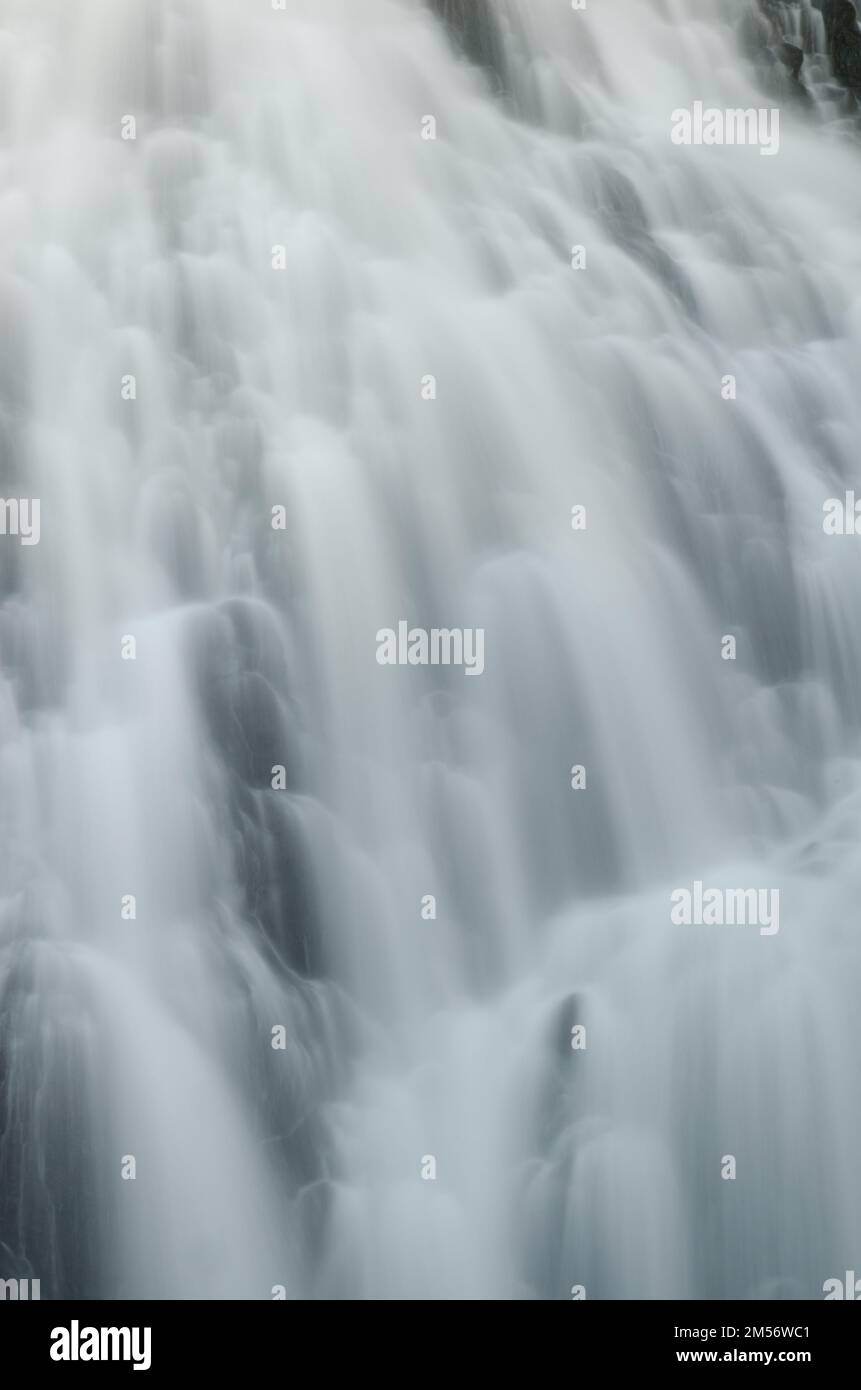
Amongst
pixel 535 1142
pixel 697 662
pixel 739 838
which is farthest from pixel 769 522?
pixel 535 1142

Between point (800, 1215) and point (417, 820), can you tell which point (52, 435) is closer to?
point (417, 820)

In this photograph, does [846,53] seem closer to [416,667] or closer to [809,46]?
[809,46]

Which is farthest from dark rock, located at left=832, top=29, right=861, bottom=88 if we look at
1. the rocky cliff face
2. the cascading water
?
the cascading water

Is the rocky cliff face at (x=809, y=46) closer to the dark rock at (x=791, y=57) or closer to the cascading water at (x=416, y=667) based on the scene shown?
the dark rock at (x=791, y=57)

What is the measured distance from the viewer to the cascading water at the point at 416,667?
2.83 meters

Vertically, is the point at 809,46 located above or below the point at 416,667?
above

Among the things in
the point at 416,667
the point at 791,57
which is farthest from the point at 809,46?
the point at 416,667

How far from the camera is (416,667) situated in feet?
9.63

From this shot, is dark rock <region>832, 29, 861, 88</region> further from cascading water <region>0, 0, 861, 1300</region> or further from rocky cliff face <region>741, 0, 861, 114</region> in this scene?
cascading water <region>0, 0, 861, 1300</region>

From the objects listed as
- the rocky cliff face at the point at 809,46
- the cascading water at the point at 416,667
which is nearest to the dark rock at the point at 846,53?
the rocky cliff face at the point at 809,46

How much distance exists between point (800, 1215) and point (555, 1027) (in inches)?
25.6

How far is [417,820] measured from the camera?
2900mm
